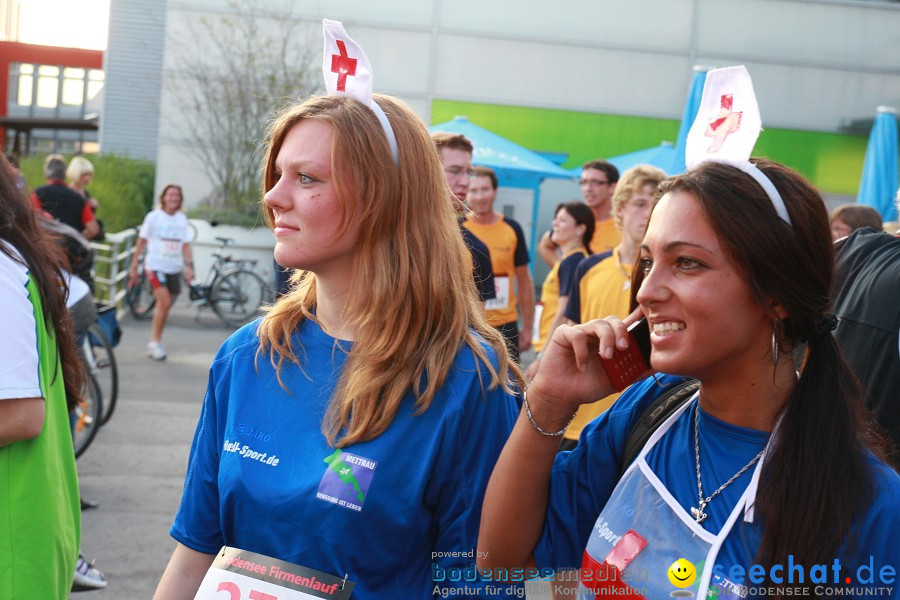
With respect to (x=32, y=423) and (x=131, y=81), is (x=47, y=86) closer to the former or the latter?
(x=131, y=81)

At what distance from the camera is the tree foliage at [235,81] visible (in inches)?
745

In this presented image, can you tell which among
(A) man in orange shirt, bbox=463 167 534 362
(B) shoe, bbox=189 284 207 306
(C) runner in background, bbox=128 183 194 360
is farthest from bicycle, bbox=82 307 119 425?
(B) shoe, bbox=189 284 207 306

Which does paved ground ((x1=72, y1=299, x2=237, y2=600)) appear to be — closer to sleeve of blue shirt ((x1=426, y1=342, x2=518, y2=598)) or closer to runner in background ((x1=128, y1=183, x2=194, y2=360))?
runner in background ((x1=128, y1=183, x2=194, y2=360))

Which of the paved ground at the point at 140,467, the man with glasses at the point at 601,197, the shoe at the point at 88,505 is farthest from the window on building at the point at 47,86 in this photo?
the shoe at the point at 88,505

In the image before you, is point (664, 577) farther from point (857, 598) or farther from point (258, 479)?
point (258, 479)

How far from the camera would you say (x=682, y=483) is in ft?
6.28

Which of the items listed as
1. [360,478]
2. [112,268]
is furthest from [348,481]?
[112,268]

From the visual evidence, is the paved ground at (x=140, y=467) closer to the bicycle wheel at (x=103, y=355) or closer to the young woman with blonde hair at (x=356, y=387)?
the bicycle wheel at (x=103, y=355)

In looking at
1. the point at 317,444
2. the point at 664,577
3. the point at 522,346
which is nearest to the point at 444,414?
the point at 317,444

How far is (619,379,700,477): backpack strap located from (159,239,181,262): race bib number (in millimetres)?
11090

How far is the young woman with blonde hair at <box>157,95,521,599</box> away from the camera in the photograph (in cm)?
205

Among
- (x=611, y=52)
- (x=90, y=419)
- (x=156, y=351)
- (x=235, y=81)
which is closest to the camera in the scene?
(x=90, y=419)

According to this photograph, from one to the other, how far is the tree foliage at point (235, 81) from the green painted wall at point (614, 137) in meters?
3.19

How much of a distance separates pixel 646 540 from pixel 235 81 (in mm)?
18540
